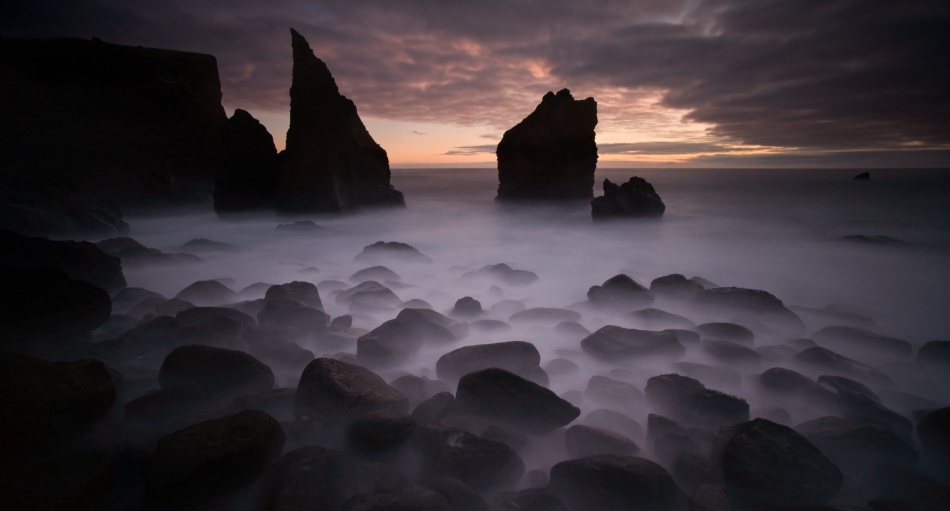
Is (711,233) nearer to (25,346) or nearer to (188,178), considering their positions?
(25,346)

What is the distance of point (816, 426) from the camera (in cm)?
216

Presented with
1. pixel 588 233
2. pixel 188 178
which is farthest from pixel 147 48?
pixel 588 233

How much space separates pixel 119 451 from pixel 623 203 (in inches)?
482

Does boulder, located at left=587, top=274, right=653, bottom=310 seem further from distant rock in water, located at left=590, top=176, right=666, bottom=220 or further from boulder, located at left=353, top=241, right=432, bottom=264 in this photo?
distant rock in water, located at left=590, top=176, right=666, bottom=220

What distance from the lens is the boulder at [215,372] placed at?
94.2 inches

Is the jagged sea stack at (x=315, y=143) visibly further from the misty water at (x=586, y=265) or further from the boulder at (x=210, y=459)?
the boulder at (x=210, y=459)

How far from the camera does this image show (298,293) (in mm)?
3902

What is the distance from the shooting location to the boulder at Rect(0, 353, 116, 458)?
1.69m

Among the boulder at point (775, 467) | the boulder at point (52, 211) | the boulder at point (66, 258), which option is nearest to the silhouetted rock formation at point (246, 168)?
the boulder at point (52, 211)

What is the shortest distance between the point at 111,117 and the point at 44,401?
19881mm

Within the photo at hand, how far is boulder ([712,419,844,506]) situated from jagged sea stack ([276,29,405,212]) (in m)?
11.8

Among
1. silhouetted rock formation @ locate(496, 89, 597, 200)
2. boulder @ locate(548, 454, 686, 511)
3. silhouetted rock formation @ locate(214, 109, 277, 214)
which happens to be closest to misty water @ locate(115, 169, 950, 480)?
boulder @ locate(548, 454, 686, 511)

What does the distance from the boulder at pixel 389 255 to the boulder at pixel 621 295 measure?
9.80 ft

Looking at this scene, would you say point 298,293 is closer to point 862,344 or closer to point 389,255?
point 389,255
